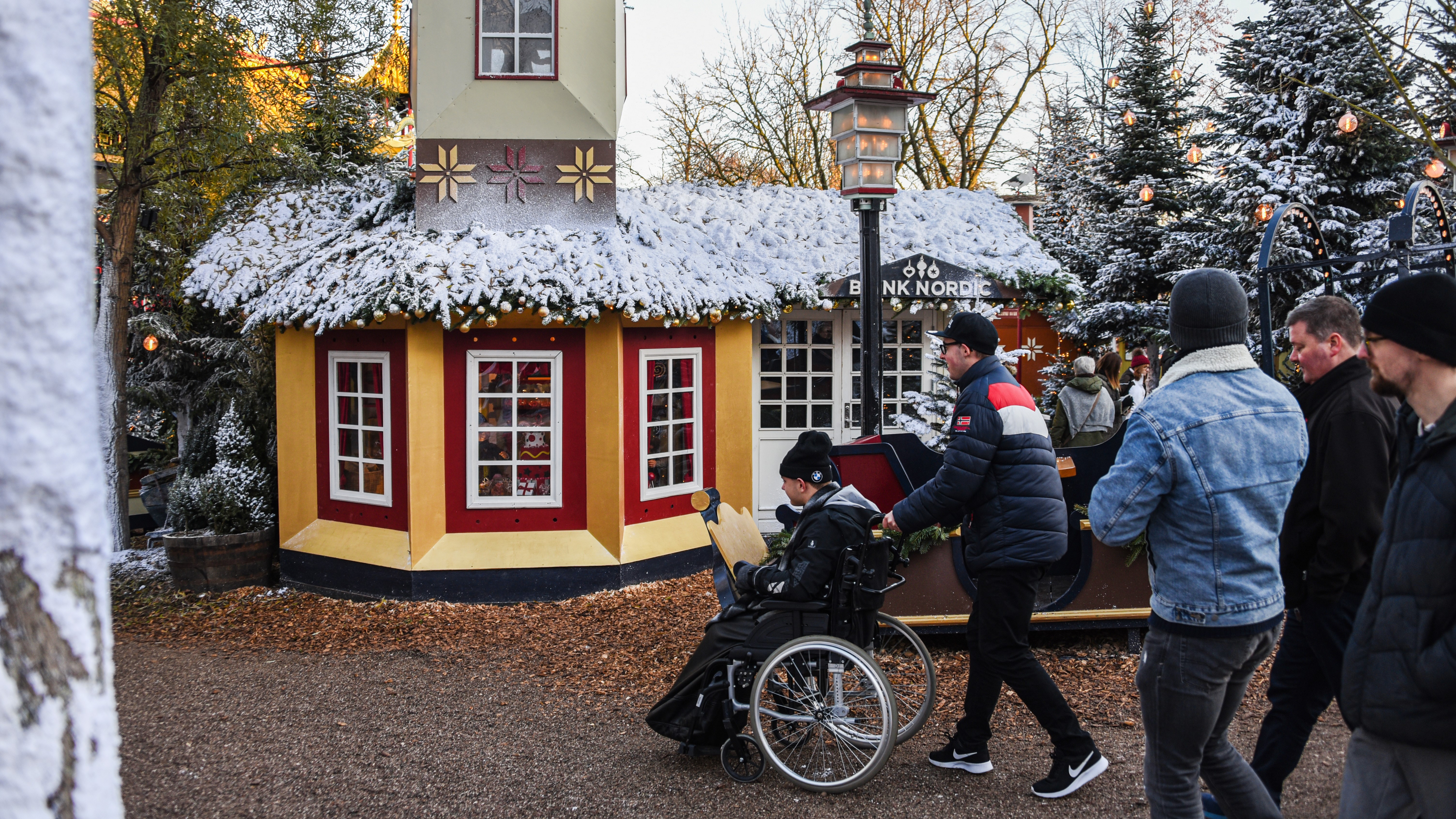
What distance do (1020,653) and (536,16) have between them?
682cm

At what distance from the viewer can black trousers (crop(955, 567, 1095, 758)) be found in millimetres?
3963

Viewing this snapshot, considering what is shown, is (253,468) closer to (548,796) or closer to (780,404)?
(780,404)

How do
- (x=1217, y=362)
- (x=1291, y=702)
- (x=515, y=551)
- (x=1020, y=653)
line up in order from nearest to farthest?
(x=1217, y=362) → (x=1291, y=702) → (x=1020, y=653) → (x=515, y=551)

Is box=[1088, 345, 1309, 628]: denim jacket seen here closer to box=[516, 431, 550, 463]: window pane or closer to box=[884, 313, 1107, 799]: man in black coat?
box=[884, 313, 1107, 799]: man in black coat

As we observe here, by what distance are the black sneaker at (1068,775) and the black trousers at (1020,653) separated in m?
0.03

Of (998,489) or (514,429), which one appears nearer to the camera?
(998,489)

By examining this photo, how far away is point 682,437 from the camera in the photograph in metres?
8.81

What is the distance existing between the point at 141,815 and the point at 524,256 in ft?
16.0

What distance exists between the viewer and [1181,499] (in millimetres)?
2807

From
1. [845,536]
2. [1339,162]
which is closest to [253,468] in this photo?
[845,536]

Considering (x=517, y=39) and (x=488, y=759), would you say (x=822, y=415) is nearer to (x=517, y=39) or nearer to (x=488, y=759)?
(x=517, y=39)

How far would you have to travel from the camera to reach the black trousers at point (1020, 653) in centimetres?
396

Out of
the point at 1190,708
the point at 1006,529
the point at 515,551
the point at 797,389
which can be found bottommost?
the point at 515,551

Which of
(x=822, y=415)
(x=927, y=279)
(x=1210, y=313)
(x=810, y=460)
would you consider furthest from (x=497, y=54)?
(x=1210, y=313)
